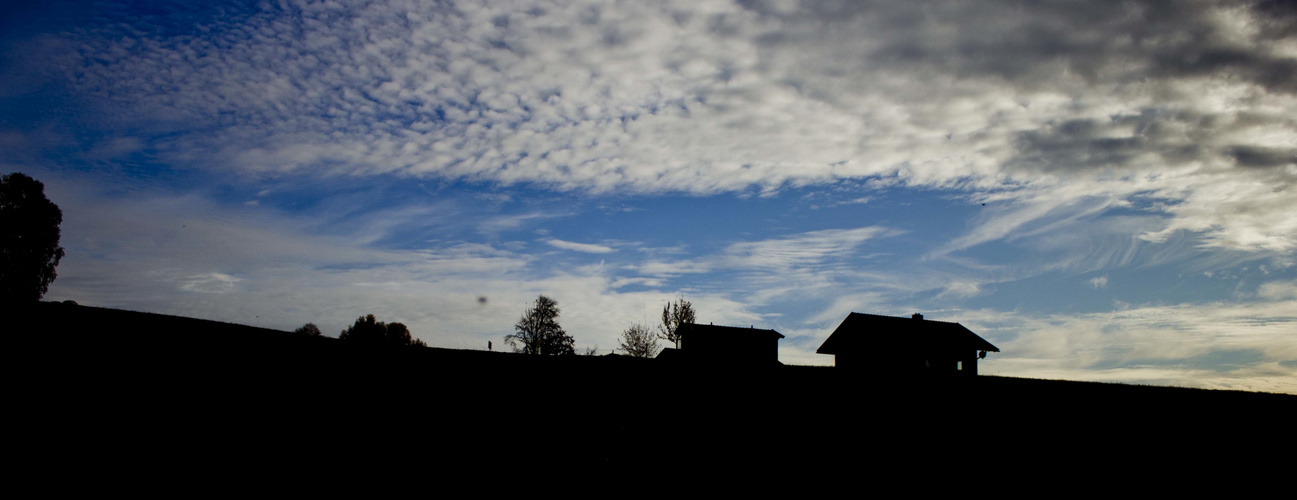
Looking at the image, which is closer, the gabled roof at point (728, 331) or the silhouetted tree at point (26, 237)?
the silhouetted tree at point (26, 237)

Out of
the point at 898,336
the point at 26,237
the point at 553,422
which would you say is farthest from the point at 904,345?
the point at 26,237

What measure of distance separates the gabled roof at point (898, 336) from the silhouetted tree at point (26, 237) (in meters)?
49.9

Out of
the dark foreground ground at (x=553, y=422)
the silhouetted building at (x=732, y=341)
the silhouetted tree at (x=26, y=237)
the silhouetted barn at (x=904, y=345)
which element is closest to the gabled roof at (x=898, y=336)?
the silhouetted barn at (x=904, y=345)

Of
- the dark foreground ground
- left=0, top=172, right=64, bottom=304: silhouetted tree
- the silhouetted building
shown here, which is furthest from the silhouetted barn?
left=0, top=172, right=64, bottom=304: silhouetted tree

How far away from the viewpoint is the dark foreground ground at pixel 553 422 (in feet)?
23.2

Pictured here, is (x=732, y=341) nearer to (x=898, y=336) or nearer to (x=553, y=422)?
(x=898, y=336)

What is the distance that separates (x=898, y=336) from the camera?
44.9m

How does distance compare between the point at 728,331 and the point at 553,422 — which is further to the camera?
the point at 728,331

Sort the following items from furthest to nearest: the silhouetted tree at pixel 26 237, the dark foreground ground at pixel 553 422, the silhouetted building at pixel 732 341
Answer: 1. the silhouetted building at pixel 732 341
2. the silhouetted tree at pixel 26 237
3. the dark foreground ground at pixel 553 422

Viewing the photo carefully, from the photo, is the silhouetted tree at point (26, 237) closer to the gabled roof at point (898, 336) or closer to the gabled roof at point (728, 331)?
the gabled roof at point (728, 331)

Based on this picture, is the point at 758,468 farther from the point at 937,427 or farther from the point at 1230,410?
the point at 1230,410

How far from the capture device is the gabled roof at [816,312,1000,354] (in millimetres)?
44875

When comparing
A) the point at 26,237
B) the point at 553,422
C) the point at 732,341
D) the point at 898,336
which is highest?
the point at 26,237

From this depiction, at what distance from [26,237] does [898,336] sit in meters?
54.2
